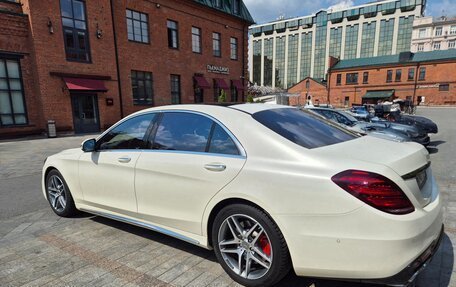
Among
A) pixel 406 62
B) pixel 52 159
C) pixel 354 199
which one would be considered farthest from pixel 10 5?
pixel 406 62

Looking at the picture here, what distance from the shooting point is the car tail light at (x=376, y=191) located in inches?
73.6

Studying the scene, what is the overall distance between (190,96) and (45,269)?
66.5ft

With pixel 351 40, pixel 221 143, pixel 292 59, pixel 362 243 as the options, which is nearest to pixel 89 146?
pixel 221 143

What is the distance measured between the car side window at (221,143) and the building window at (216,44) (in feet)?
75.3

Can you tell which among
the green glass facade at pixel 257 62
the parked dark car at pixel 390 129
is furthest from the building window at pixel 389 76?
the green glass facade at pixel 257 62

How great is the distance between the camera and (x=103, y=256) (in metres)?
3.03

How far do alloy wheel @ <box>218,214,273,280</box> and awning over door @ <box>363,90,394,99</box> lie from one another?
51.9 meters

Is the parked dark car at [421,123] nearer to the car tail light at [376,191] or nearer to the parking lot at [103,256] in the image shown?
the parking lot at [103,256]

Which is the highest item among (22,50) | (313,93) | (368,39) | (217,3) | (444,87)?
(368,39)

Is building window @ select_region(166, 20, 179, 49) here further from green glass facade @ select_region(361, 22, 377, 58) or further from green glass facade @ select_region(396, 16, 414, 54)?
green glass facade @ select_region(396, 16, 414, 54)

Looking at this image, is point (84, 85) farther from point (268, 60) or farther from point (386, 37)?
point (268, 60)

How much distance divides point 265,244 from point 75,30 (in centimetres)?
1705

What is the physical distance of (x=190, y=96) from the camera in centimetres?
2234

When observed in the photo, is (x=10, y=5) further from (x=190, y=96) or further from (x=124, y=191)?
(x=124, y=191)
